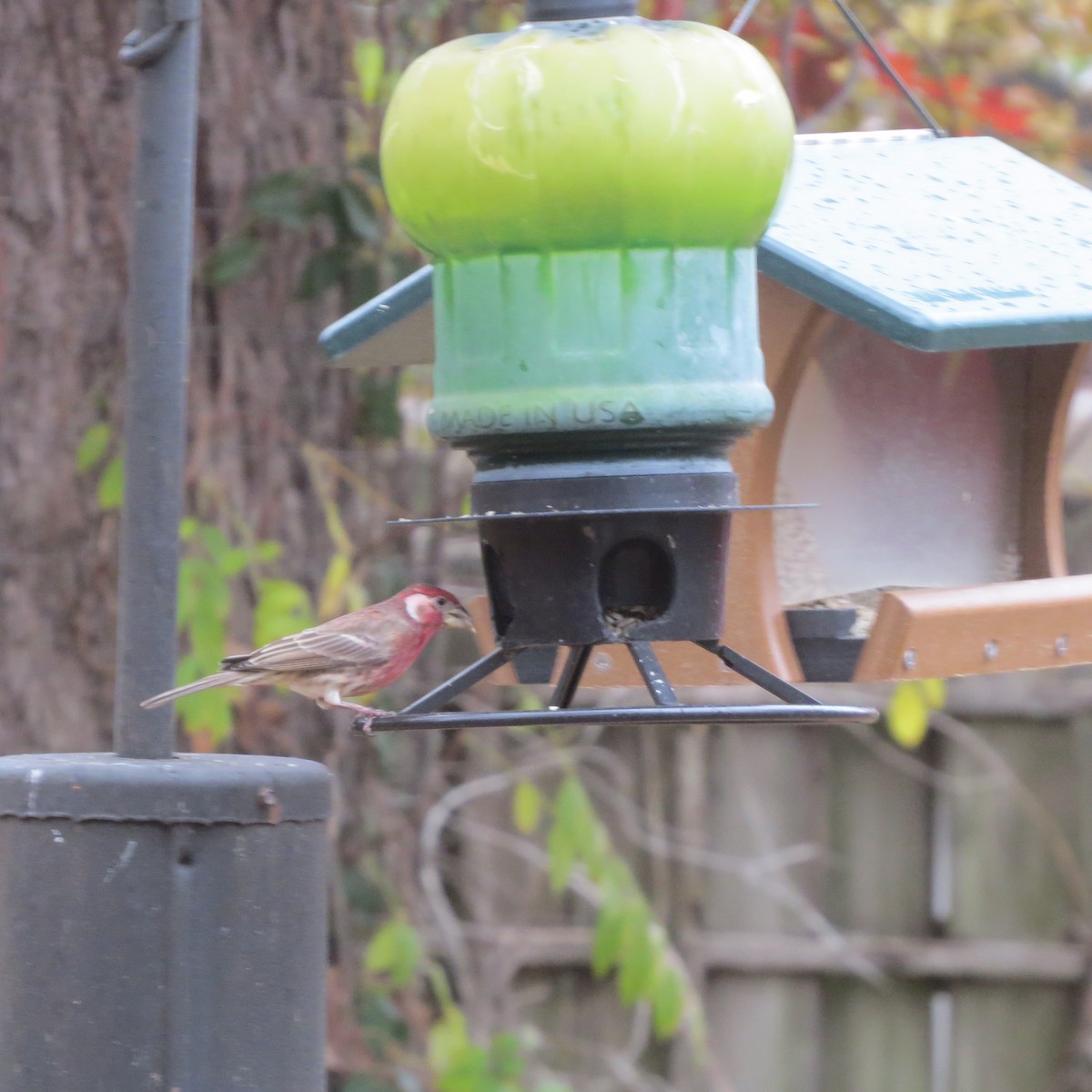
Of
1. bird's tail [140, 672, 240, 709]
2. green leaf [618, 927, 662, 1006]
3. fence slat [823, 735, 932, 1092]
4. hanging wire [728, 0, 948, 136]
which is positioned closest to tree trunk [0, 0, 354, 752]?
bird's tail [140, 672, 240, 709]

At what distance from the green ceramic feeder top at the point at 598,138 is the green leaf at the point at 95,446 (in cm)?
164

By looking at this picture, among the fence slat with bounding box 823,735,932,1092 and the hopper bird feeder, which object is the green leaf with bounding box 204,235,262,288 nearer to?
the hopper bird feeder

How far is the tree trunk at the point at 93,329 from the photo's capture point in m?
3.88

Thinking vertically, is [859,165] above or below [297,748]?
above

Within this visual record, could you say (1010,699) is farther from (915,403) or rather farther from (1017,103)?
(915,403)

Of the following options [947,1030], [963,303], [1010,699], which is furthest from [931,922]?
[963,303]

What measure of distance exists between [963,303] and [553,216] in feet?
1.95

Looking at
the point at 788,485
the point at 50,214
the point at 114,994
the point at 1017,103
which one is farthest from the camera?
the point at 1017,103

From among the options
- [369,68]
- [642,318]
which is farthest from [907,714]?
[642,318]

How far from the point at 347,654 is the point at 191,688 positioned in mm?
510

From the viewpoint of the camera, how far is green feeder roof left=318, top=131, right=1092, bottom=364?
2463 millimetres

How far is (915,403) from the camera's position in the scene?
3.17 meters

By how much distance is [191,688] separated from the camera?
2730mm

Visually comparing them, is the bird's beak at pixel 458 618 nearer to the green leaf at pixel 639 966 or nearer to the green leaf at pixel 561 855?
the green leaf at pixel 561 855
